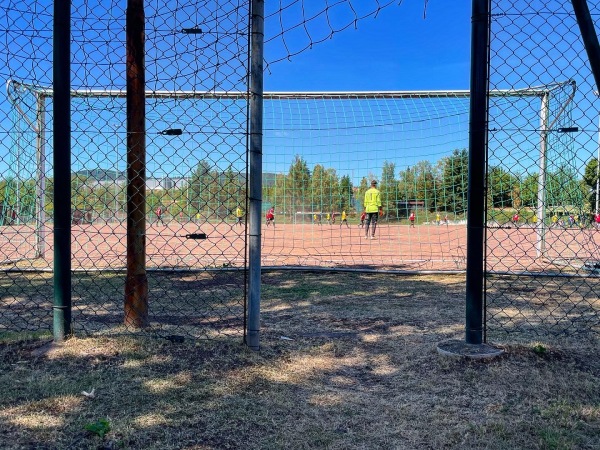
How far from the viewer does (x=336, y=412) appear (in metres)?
2.51

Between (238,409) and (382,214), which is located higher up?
(382,214)

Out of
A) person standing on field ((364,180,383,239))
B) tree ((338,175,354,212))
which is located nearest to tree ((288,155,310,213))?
tree ((338,175,354,212))

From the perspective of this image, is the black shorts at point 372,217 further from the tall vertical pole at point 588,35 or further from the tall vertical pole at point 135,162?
the tall vertical pole at point 588,35

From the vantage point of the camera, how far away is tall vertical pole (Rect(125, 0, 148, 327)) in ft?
11.7

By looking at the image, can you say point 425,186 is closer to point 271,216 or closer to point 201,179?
point 271,216

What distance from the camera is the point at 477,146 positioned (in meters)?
3.13

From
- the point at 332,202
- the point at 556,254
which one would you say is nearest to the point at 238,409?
the point at 332,202

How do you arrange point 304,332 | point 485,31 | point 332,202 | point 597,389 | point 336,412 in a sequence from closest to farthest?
point 336,412, point 597,389, point 485,31, point 304,332, point 332,202

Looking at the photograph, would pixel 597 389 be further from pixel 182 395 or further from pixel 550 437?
pixel 182 395

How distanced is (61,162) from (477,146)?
2.62m

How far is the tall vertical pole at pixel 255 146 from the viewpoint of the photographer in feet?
10.6

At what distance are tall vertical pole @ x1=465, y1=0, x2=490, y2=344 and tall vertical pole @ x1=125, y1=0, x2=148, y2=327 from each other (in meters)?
2.22

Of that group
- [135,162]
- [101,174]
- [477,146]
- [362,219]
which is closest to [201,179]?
[101,174]

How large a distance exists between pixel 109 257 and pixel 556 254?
8687mm
